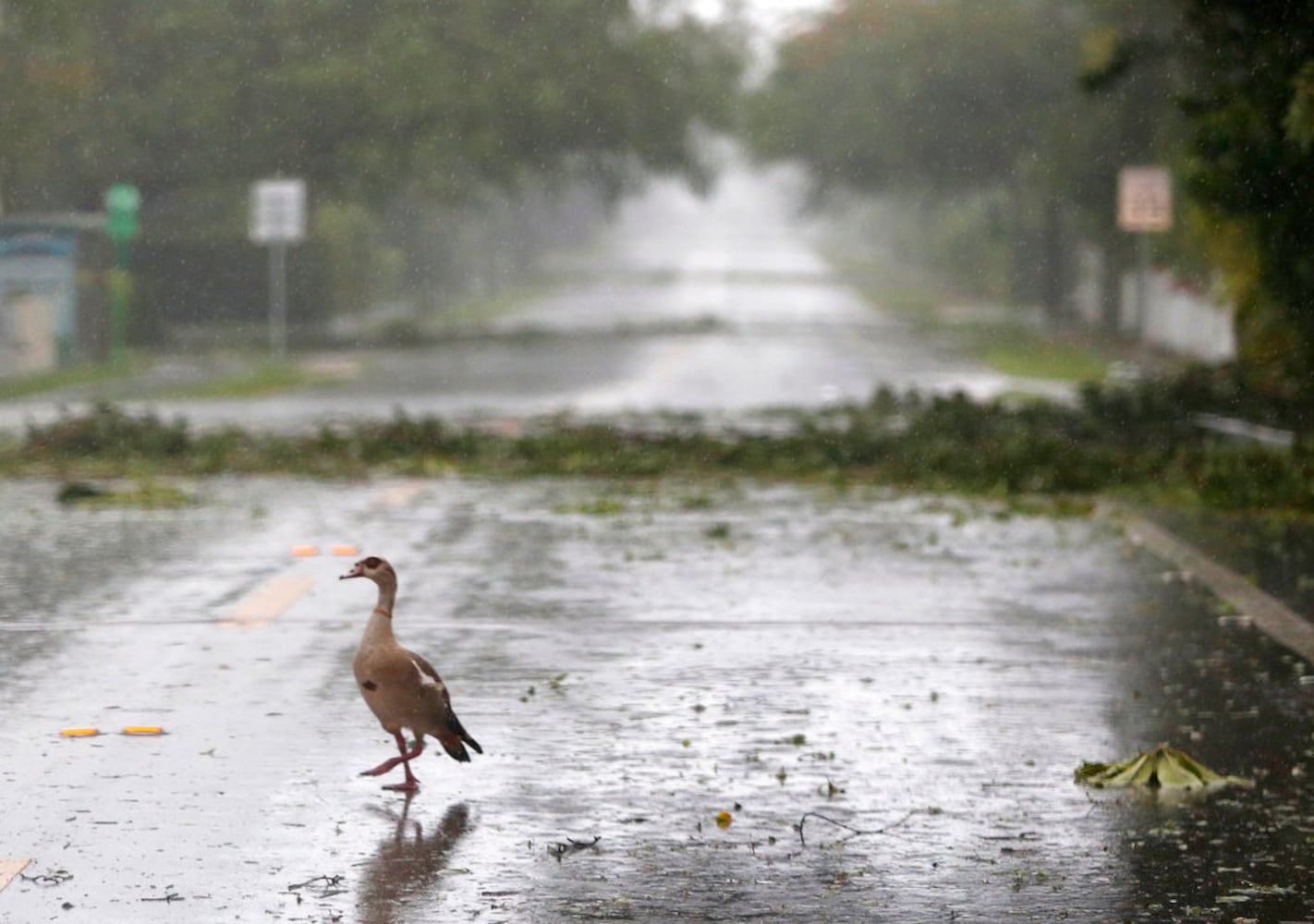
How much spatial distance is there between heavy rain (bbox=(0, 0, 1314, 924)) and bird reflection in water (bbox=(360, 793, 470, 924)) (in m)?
0.02

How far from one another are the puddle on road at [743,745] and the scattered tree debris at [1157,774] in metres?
0.12

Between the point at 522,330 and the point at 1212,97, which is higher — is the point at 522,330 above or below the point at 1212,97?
below

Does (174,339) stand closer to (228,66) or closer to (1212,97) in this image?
(228,66)

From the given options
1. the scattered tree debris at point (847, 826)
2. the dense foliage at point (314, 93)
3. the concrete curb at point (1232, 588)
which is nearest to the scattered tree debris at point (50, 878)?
the scattered tree debris at point (847, 826)

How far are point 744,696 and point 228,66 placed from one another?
3689 centimetres

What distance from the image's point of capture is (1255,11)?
63.3 ft

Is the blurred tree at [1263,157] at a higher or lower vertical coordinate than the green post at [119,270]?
higher

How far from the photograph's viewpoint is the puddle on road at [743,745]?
661 cm

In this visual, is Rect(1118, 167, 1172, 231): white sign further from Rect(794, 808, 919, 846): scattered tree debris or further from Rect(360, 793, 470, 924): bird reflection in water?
Rect(360, 793, 470, 924): bird reflection in water

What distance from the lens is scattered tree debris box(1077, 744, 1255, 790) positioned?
26.3ft

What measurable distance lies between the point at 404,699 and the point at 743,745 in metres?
1.55

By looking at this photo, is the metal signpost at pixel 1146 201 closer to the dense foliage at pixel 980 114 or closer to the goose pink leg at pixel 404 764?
the dense foliage at pixel 980 114

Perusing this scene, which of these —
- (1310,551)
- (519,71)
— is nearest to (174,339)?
(519,71)

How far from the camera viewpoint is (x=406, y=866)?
6777mm
